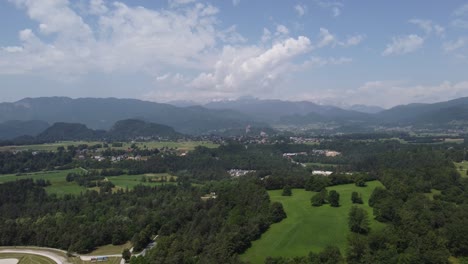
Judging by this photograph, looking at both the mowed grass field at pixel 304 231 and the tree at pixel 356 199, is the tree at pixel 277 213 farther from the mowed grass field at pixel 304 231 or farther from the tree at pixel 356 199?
the tree at pixel 356 199

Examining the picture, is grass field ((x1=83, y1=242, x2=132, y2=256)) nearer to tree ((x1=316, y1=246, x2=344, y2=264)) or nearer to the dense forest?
the dense forest

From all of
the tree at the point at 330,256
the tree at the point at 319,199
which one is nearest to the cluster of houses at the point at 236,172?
the tree at the point at 319,199

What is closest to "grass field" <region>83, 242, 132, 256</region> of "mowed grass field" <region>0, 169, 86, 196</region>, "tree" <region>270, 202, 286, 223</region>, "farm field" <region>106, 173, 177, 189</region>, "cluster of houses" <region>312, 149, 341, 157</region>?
"tree" <region>270, 202, 286, 223</region>

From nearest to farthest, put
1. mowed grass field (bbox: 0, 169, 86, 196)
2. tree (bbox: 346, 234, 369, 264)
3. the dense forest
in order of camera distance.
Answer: tree (bbox: 346, 234, 369, 264) < the dense forest < mowed grass field (bbox: 0, 169, 86, 196)

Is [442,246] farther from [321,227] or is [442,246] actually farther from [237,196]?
[237,196]

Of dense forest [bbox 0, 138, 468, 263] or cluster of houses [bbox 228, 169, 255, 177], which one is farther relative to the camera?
cluster of houses [bbox 228, 169, 255, 177]

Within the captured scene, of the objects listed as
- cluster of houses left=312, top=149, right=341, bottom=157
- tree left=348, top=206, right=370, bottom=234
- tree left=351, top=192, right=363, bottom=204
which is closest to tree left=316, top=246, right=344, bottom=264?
tree left=348, top=206, right=370, bottom=234

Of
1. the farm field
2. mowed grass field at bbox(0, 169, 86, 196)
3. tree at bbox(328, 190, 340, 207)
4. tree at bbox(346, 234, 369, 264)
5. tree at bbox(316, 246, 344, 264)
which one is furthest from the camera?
the farm field

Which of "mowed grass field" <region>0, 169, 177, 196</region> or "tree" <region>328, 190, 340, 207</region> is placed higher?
"tree" <region>328, 190, 340, 207</region>

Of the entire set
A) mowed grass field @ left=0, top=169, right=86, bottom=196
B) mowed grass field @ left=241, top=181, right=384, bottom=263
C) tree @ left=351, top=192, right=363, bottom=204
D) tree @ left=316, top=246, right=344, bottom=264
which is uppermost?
tree @ left=351, top=192, right=363, bottom=204
